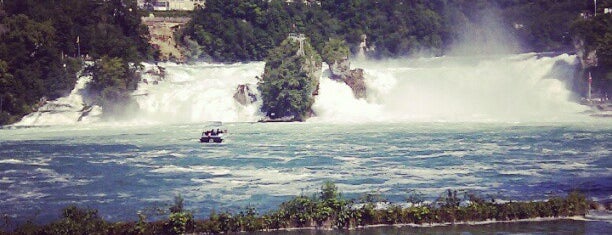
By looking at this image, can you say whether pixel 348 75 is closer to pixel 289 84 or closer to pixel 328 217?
pixel 289 84

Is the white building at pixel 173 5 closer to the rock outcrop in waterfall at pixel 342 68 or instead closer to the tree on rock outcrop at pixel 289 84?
the rock outcrop in waterfall at pixel 342 68

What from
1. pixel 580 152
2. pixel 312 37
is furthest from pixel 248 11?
pixel 580 152

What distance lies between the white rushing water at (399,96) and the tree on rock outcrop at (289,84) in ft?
4.24

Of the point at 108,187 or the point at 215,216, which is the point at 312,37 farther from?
the point at 215,216

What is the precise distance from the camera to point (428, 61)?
90.2 m

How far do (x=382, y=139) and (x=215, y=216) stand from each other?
2490cm

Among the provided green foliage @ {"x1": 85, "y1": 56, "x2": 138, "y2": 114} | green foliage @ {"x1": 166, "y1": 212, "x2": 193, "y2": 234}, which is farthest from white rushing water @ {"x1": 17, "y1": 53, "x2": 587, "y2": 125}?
green foliage @ {"x1": 166, "y1": 212, "x2": 193, "y2": 234}

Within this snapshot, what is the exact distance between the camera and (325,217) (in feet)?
99.2

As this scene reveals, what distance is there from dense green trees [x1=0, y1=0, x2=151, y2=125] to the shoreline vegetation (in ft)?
131

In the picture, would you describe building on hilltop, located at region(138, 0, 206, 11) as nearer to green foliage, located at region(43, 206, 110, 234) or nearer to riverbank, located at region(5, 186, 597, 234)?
riverbank, located at region(5, 186, 597, 234)

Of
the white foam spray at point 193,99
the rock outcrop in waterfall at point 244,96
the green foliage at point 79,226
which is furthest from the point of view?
the rock outcrop in waterfall at point 244,96

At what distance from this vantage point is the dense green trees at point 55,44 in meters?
69.6

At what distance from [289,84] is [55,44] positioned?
17904 millimetres

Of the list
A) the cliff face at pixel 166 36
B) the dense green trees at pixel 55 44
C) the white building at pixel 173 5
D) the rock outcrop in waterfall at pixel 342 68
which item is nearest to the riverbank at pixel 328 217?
the dense green trees at pixel 55 44
